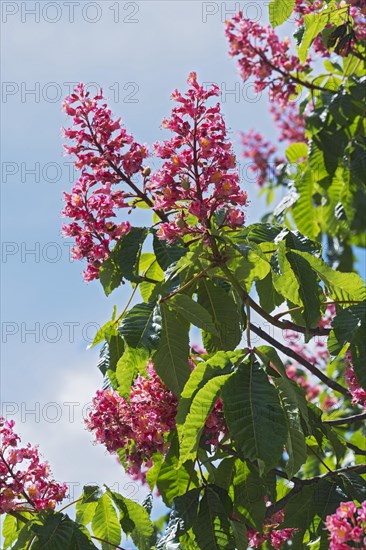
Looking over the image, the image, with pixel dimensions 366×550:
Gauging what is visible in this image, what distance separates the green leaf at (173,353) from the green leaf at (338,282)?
0.45 m

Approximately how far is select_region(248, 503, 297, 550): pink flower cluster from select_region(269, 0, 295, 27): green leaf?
2080 millimetres

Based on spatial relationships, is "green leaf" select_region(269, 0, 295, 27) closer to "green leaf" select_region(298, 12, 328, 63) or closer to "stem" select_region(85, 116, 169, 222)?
"green leaf" select_region(298, 12, 328, 63)

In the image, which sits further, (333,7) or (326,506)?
(333,7)

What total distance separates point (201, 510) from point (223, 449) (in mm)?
282

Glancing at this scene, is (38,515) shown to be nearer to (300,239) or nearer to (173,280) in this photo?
(173,280)

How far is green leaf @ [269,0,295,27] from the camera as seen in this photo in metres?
4.00

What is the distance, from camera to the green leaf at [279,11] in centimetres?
400

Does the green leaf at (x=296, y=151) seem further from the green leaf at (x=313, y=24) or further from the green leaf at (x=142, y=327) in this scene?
the green leaf at (x=142, y=327)

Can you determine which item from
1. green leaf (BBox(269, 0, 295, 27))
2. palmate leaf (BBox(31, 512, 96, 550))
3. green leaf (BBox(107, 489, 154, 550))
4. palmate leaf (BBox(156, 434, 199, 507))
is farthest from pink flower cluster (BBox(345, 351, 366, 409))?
green leaf (BBox(269, 0, 295, 27))

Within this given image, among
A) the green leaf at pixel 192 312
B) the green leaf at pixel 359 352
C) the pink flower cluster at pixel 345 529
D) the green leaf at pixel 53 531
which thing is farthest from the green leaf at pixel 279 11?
the pink flower cluster at pixel 345 529

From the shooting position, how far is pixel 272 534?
11.8ft

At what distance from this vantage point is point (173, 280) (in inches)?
121

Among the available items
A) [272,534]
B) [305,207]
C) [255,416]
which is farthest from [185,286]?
[305,207]

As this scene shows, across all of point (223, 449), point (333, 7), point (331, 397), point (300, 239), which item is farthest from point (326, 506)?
point (331, 397)
